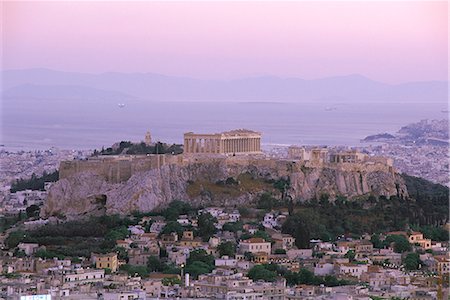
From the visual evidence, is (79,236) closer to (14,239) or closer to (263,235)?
(14,239)

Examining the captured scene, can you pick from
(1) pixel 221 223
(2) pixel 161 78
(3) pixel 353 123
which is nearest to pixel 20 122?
(2) pixel 161 78

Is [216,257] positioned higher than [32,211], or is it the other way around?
[32,211]

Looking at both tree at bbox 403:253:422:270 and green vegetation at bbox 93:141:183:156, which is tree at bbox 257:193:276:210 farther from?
tree at bbox 403:253:422:270

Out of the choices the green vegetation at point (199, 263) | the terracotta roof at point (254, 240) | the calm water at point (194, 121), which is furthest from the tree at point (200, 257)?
the calm water at point (194, 121)

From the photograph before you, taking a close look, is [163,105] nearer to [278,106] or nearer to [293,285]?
[278,106]

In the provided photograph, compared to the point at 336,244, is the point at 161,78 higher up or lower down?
higher up

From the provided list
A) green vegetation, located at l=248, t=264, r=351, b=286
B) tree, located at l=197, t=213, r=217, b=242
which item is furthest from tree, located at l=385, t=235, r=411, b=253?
green vegetation, located at l=248, t=264, r=351, b=286

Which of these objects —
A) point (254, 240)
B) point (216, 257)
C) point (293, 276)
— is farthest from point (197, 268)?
point (254, 240)
